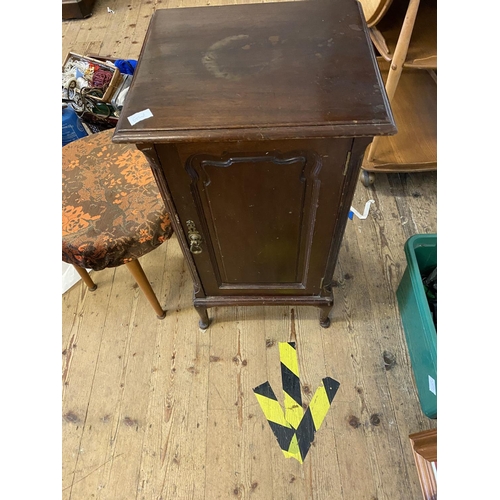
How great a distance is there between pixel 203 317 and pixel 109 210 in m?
0.47

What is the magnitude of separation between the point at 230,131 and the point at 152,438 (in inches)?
37.8

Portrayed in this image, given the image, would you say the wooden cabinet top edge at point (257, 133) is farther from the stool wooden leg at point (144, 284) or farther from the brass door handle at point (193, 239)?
the stool wooden leg at point (144, 284)

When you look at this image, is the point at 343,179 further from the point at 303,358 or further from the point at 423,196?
the point at 423,196

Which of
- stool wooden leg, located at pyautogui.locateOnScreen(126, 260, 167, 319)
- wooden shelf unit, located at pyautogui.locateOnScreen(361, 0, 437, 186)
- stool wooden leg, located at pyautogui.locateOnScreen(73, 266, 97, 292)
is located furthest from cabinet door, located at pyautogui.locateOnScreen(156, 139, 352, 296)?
wooden shelf unit, located at pyautogui.locateOnScreen(361, 0, 437, 186)

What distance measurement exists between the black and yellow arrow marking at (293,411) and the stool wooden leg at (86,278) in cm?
74

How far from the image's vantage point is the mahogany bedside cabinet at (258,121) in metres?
0.61

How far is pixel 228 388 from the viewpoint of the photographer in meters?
1.19

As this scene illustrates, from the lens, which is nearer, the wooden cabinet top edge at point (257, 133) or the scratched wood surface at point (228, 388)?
the wooden cabinet top edge at point (257, 133)

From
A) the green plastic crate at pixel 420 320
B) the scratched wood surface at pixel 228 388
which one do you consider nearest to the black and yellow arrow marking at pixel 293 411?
the scratched wood surface at pixel 228 388

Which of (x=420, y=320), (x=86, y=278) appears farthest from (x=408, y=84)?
(x=86, y=278)

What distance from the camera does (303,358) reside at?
124 cm

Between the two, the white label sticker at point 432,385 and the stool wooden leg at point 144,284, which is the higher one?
the stool wooden leg at point 144,284

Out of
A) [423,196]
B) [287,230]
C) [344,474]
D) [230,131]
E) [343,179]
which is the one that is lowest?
[344,474]

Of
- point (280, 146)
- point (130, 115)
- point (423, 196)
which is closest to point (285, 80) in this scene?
point (280, 146)
